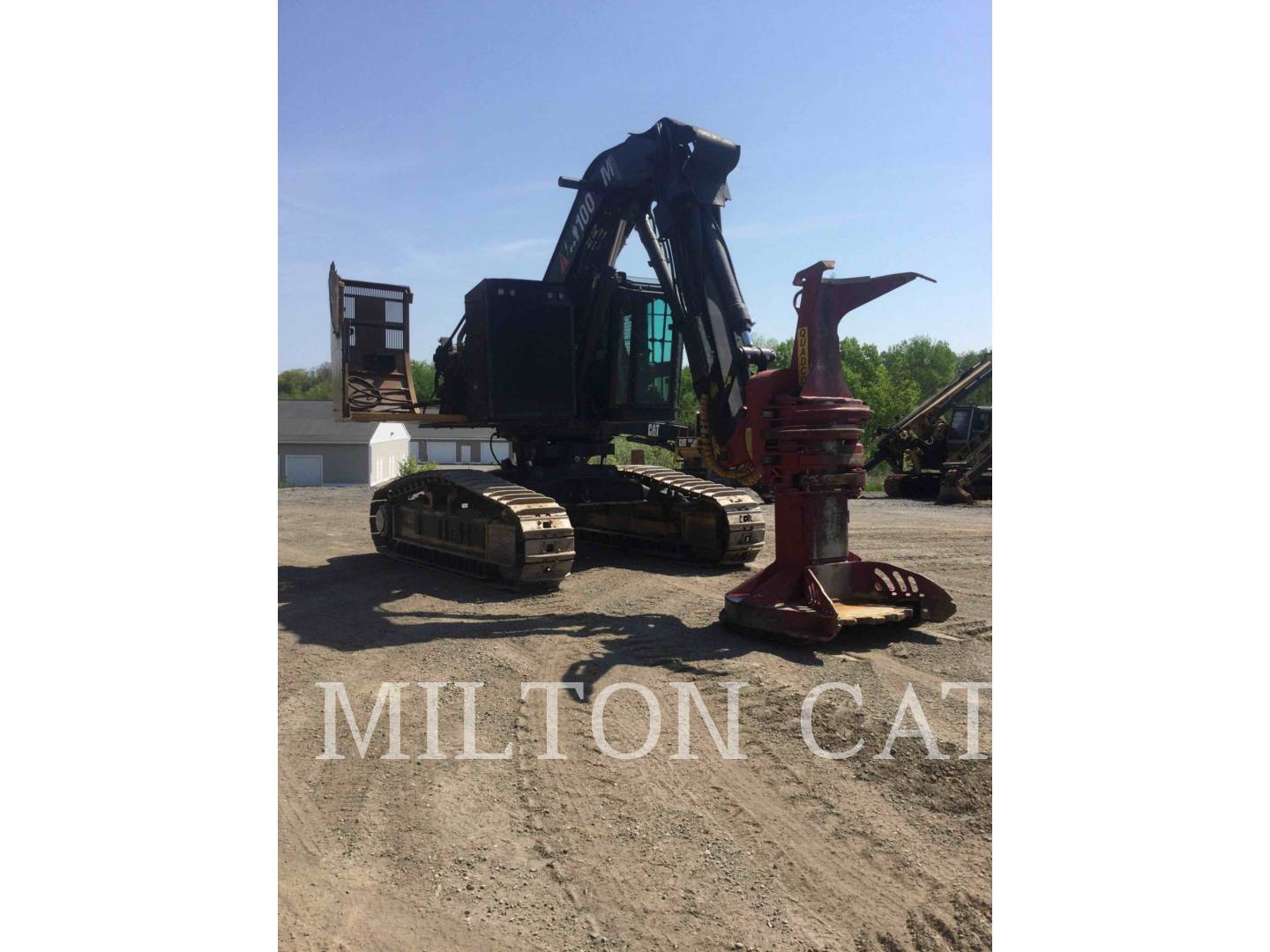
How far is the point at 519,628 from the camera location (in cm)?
725

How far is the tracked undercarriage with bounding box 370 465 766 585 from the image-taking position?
28.2 ft

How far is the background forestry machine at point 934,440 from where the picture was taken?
24.9m

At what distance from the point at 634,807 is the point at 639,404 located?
734cm

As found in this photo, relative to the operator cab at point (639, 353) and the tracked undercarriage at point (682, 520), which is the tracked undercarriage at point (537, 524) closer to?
the tracked undercarriage at point (682, 520)

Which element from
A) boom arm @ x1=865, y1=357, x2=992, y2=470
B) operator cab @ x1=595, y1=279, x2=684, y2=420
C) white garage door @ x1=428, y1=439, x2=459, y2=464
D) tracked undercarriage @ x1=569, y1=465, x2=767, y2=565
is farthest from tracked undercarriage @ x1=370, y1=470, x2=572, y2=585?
white garage door @ x1=428, y1=439, x2=459, y2=464

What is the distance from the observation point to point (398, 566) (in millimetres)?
11055

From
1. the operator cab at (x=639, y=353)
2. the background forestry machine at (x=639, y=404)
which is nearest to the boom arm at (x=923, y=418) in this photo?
the operator cab at (x=639, y=353)

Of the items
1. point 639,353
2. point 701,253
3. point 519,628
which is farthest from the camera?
point 639,353

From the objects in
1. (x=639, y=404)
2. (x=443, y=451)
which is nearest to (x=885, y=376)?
(x=443, y=451)

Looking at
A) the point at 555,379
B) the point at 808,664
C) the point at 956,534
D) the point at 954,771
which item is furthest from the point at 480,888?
the point at 956,534

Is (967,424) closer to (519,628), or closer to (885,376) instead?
(519,628)

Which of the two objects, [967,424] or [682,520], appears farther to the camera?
[967,424]

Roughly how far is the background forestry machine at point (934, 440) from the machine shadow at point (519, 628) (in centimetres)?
1815

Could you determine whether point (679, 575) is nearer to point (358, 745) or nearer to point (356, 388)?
point (356, 388)
